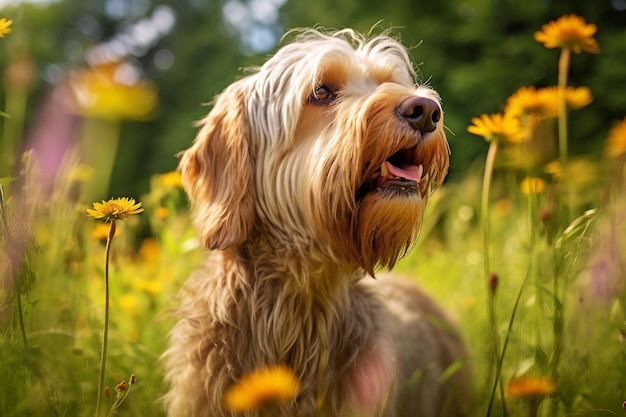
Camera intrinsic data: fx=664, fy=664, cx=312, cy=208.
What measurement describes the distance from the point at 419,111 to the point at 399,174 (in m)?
0.22

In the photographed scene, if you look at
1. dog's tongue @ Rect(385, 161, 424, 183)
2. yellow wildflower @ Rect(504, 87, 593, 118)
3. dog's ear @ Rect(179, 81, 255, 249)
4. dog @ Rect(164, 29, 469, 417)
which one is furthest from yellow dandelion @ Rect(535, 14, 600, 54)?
dog's ear @ Rect(179, 81, 255, 249)

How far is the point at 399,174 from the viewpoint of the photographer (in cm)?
219

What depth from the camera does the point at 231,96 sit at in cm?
269

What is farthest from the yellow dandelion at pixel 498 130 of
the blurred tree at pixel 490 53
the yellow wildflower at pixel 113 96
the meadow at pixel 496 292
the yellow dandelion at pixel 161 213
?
the blurred tree at pixel 490 53

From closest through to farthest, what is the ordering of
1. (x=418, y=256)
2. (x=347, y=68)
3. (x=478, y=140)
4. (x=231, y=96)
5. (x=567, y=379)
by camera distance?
(x=567, y=379) < (x=347, y=68) < (x=231, y=96) < (x=418, y=256) < (x=478, y=140)

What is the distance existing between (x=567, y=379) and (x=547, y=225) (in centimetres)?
48

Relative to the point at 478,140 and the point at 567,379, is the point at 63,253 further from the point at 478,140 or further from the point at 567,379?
the point at 478,140

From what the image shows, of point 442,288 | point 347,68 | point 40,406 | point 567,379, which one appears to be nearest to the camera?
point 40,406

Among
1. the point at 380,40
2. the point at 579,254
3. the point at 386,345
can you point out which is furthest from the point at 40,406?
the point at 380,40

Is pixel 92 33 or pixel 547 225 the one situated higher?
pixel 547 225

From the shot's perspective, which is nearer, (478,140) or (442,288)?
(442,288)

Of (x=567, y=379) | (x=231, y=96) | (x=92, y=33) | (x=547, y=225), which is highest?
(x=231, y=96)

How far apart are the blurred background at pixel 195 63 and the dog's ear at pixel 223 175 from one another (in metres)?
0.30

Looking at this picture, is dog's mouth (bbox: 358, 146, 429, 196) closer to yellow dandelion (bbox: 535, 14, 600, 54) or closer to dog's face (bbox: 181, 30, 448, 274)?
dog's face (bbox: 181, 30, 448, 274)
